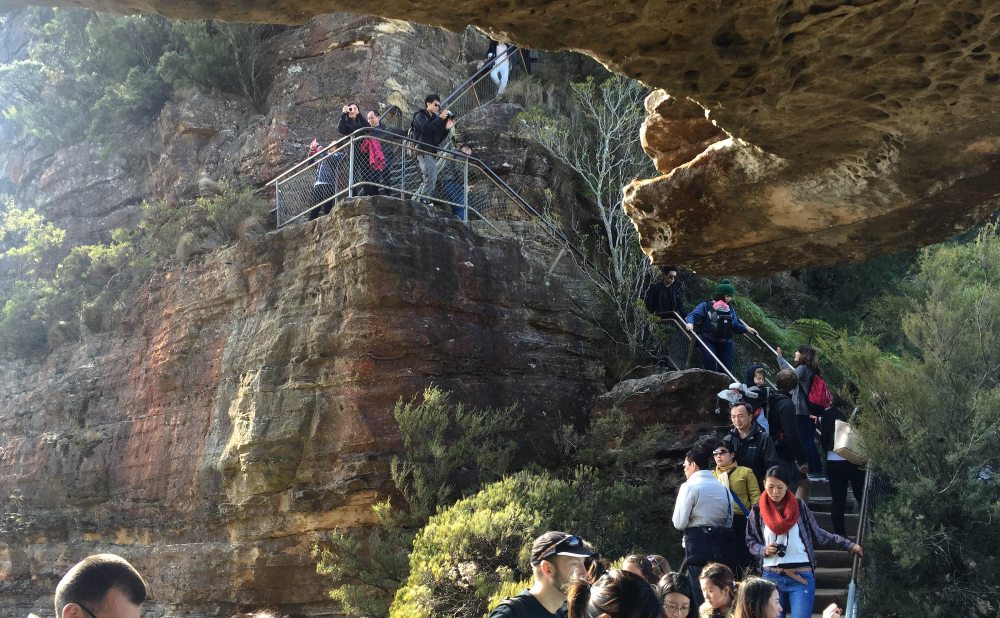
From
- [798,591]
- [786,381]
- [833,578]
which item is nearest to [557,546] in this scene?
[798,591]

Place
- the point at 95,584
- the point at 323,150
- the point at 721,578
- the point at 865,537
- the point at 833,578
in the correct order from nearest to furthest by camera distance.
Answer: the point at 95,584
the point at 721,578
the point at 833,578
the point at 865,537
the point at 323,150

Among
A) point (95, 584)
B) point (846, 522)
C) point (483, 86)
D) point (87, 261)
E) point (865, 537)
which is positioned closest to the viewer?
point (95, 584)

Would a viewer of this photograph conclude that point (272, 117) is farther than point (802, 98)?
Yes

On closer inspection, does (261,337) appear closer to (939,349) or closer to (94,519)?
(94,519)

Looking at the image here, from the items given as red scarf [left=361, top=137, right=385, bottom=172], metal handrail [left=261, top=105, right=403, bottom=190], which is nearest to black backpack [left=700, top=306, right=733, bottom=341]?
red scarf [left=361, top=137, right=385, bottom=172]

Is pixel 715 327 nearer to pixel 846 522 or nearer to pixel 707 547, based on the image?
pixel 846 522

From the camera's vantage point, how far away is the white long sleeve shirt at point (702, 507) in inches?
316

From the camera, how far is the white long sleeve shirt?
8.04m

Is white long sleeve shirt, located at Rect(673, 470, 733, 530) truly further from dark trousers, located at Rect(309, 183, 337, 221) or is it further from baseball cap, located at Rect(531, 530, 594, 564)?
dark trousers, located at Rect(309, 183, 337, 221)

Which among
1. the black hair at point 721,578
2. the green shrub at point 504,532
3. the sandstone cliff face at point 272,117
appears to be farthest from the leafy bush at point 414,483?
the sandstone cliff face at point 272,117

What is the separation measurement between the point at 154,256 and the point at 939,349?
1330 centimetres

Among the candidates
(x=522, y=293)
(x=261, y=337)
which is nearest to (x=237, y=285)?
(x=261, y=337)

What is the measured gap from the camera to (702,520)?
8.06 metres

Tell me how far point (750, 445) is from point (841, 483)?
204cm
